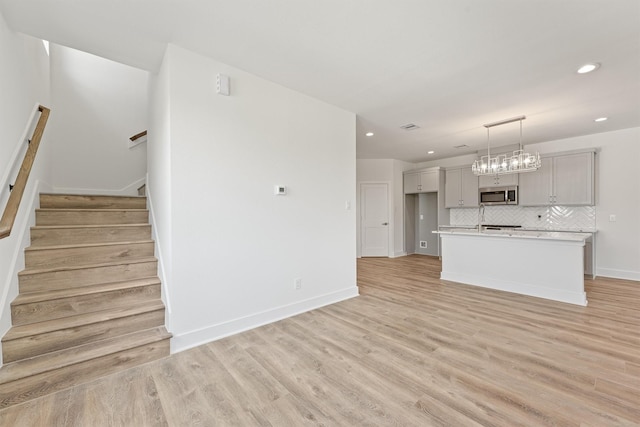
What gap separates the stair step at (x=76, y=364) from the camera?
179cm

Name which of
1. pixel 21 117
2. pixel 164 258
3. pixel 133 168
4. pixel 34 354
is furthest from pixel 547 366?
pixel 133 168

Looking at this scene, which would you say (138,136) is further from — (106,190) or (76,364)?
(76,364)

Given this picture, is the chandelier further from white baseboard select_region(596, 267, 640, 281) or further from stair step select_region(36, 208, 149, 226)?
stair step select_region(36, 208, 149, 226)

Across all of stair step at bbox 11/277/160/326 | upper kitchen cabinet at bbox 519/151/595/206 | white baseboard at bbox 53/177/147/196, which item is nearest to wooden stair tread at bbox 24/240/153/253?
stair step at bbox 11/277/160/326

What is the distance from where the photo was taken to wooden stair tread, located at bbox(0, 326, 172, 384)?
72.9 inches

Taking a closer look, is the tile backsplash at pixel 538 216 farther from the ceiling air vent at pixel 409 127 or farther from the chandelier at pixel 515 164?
the ceiling air vent at pixel 409 127

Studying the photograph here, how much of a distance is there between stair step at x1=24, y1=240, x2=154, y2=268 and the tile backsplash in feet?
22.4

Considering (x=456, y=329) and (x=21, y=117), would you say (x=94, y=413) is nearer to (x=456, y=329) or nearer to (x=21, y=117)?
(x=21, y=117)

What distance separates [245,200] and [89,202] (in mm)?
2176

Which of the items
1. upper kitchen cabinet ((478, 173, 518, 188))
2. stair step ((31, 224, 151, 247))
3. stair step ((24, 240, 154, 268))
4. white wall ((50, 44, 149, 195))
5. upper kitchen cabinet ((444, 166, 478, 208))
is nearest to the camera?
stair step ((24, 240, 154, 268))

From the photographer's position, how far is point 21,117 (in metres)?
2.52

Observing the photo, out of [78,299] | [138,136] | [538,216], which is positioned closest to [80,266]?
[78,299]

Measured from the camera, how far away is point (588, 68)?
276 centimetres

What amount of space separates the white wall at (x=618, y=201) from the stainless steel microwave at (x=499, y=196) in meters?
1.29
